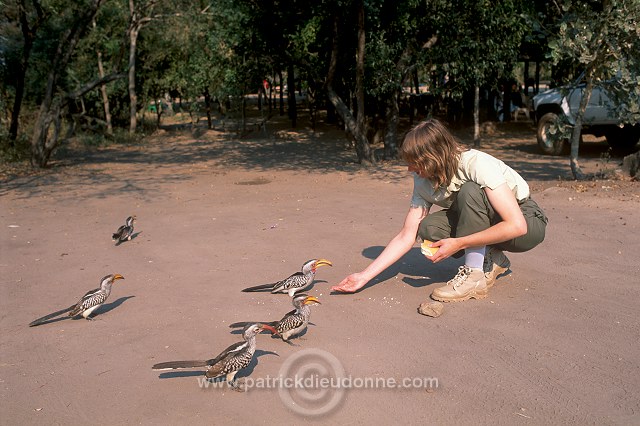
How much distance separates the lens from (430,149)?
538 cm

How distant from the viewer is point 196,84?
2641 cm

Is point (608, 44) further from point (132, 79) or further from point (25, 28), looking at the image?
point (132, 79)

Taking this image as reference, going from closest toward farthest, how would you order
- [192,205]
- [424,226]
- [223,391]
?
[223,391] → [424,226] → [192,205]

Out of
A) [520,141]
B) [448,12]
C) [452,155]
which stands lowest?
[520,141]

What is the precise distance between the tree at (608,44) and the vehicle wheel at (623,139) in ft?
21.0

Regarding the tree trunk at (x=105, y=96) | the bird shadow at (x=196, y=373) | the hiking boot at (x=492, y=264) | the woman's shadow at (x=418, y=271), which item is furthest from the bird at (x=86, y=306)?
the tree trunk at (x=105, y=96)

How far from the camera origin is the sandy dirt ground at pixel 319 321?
13.6 ft

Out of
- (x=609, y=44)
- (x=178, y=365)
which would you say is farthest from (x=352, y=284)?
(x=609, y=44)

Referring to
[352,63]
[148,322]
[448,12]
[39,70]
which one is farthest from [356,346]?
[39,70]

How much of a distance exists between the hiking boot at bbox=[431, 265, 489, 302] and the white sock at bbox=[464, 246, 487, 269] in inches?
1.5

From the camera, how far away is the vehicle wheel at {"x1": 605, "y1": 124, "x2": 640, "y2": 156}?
17.6 m

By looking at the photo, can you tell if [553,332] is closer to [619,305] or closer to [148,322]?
[619,305]

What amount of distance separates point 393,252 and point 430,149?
1.02 m

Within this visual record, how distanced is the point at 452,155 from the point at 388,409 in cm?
225
